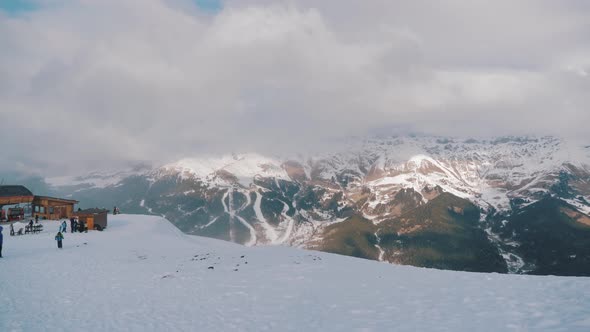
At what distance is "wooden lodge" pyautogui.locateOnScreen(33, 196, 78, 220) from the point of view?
264ft

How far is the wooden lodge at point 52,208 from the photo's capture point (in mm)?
80438

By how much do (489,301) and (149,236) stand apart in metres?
56.0

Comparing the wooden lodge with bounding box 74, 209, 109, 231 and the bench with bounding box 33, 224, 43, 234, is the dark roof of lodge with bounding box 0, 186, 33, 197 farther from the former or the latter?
the wooden lodge with bounding box 74, 209, 109, 231

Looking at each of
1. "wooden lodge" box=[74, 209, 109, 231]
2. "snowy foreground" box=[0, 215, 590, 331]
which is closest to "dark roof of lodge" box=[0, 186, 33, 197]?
"wooden lodge" box=[74, 209, 109, 231]

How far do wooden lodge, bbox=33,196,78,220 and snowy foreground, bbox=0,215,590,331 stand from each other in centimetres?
4573

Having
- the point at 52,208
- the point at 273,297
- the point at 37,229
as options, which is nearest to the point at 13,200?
the point at 52,208

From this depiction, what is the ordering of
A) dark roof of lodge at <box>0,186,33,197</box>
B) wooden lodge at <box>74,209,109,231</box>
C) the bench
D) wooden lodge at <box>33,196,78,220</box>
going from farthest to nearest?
wooden lodge at <box>33,196,78,220</box>
dark roof of lodge at <box>0,186,33,197</box>
wooden lodge at <box>74,209,109,231</box>
the bench

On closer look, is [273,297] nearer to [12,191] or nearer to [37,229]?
[37,229]

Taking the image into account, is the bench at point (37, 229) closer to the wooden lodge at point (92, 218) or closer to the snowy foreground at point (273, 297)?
the wooden lodge at point (92, 218)

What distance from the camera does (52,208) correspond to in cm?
8119

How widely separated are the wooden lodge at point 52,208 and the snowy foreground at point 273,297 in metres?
45.7

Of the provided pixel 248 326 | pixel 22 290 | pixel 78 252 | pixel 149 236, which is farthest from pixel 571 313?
pixel 149 236

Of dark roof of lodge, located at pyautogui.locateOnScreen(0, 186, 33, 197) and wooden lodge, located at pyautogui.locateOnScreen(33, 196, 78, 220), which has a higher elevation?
dark roof of lodge, located at pyautogui.locateOnScreen(0, 186, 33, 197)

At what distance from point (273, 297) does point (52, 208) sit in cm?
7443
